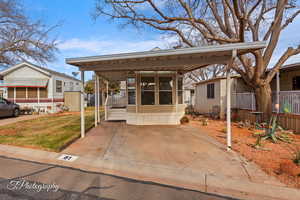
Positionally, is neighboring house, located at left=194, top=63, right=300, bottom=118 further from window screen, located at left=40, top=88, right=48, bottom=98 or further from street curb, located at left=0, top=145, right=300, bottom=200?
window screen, located at left=40, top=88, right=48, bottom=98

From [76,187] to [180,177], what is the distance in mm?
1944

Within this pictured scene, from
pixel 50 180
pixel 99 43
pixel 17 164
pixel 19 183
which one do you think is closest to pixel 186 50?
pixel 50 180

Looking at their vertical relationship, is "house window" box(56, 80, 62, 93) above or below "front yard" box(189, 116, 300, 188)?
above

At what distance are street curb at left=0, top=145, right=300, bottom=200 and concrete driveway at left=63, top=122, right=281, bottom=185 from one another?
182mm

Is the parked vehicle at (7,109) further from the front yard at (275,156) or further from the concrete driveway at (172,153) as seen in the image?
the front yard at (275,156)

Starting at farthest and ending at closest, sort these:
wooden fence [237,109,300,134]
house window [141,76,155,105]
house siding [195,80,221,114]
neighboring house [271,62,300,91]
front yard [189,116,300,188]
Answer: house siding [195,80,221,114] < neighboring house [271,62,300,91] < house window [141,76,155,105] < wooden fence [237,109,300,134] < front yard [189,116,300,188]

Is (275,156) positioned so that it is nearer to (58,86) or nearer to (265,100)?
(265,100)

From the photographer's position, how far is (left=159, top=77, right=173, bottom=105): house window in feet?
27.7

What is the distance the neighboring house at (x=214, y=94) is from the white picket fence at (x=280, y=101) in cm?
73

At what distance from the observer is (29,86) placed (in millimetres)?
14203

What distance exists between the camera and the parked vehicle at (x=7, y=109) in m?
10.9

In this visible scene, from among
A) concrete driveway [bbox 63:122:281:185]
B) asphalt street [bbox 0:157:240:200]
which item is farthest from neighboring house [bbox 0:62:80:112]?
asphalt street [bbox 0:157:240:200]

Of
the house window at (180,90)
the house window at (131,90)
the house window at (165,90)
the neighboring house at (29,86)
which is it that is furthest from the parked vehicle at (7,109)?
the house window at (180,90)

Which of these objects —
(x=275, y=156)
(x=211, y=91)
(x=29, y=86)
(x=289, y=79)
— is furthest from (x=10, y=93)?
(x=289, y=79)
